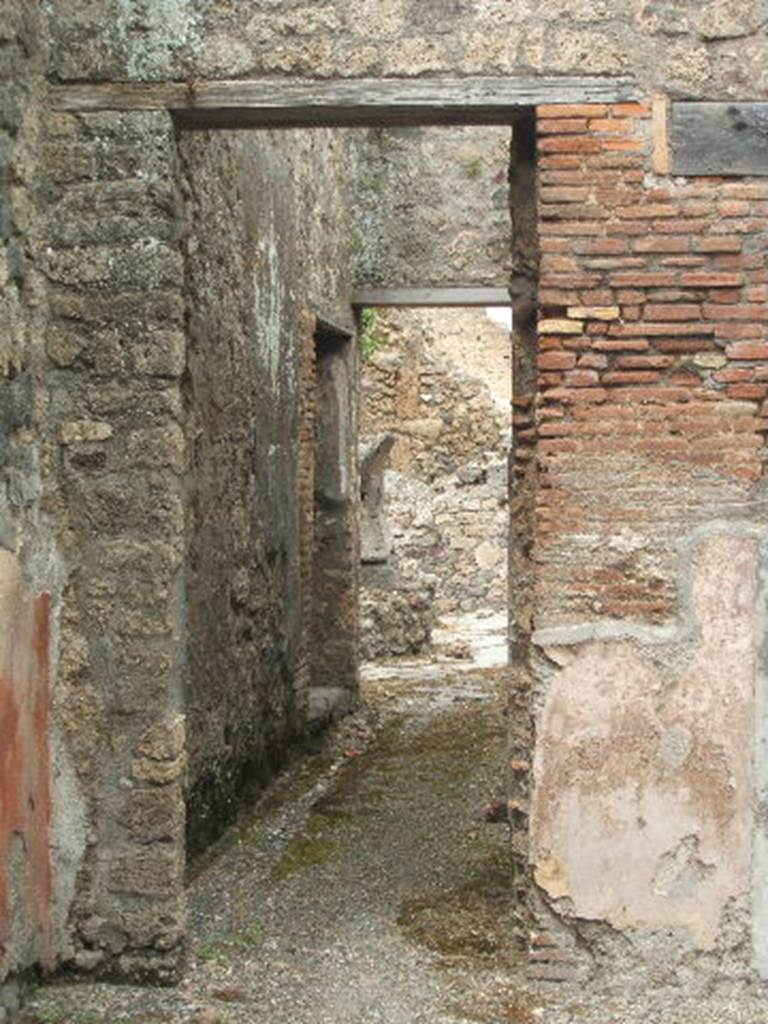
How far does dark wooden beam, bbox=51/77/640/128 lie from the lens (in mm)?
4562

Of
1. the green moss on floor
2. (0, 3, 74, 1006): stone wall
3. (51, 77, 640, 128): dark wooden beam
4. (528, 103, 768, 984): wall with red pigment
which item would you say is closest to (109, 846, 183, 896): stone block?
(0, 3, 74, 1006): stone wall

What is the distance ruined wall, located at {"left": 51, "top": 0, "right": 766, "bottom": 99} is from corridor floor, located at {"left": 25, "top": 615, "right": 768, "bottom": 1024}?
9.98ft

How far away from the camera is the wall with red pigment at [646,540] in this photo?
452cm

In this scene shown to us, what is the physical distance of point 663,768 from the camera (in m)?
4.54

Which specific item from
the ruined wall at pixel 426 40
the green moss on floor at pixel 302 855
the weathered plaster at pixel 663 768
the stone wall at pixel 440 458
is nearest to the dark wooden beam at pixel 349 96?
the ruined wall at pixel 426 40

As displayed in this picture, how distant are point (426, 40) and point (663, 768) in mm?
2523

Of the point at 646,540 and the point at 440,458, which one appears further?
the point at 440,458

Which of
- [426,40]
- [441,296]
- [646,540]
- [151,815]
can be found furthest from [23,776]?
[441,296]

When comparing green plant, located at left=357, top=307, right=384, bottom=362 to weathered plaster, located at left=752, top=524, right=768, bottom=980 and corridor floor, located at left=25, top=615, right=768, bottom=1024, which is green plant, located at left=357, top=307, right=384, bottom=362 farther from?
weathered plaster, located at left=752, top=524, right=768, bottom=980

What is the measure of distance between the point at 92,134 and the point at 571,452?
6.33ft

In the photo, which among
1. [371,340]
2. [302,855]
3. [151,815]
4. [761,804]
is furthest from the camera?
[371,340]

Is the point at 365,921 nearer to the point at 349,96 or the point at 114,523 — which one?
the point at 114,523

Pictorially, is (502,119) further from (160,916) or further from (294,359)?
(294,359)

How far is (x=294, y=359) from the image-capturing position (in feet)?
28.5
